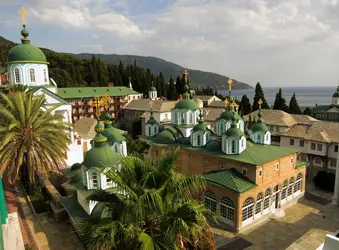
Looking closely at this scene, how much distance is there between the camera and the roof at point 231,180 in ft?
60.0

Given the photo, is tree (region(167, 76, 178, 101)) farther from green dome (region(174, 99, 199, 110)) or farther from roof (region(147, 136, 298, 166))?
roof (region(147, 136, 298, 166))

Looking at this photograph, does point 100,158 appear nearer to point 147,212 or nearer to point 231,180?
point 147,212

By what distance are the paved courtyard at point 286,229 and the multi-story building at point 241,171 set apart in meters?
0.72

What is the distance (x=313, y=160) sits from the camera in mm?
29469

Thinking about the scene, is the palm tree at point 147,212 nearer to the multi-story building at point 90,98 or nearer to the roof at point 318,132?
the roof at point 318,132

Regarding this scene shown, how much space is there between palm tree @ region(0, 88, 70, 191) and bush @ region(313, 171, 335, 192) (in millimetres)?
25134

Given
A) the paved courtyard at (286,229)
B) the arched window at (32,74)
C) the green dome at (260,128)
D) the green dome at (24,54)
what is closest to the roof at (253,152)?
the green dome at (260,128)

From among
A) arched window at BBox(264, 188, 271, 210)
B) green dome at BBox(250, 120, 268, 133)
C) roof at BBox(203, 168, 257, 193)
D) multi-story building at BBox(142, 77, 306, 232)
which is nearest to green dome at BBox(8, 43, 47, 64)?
multi-story building at BBox(142, 77, 306, 232)

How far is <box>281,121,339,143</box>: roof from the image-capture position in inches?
1105

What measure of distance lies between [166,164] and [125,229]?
2184 millimetres

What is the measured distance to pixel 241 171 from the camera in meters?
19.8

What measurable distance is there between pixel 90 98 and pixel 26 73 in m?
35.4

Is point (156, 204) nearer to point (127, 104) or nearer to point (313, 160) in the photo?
point (313, 160)

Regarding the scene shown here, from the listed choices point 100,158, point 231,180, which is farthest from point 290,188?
point 100,158
